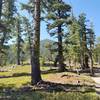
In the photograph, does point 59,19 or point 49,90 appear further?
point 59,19

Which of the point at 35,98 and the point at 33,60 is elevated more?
the point at 33,60

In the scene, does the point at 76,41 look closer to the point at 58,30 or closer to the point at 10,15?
the point at 58,30

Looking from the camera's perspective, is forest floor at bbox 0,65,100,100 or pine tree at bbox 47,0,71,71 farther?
pine tree at bbox 47,0,71,71

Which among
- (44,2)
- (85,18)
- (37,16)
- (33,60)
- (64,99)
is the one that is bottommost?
(64,99)

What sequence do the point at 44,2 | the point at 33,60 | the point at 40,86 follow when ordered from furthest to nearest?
the point at 44,2, the point at 33,60, the point at 40,86

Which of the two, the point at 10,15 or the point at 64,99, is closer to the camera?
the point at 64,99

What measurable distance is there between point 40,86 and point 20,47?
208ft

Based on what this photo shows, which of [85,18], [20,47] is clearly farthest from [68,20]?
[20,47]

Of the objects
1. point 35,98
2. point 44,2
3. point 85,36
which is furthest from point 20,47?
point 35,98

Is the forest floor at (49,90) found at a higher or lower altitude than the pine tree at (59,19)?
lower

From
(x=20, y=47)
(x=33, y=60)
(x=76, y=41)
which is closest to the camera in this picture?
(x=33, y=60)

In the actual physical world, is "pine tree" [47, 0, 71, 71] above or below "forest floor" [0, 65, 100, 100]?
above

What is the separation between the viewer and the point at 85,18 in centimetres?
6197

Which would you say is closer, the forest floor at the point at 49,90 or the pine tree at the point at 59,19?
the forest floor at the point at 49,90
